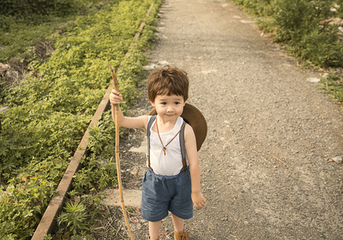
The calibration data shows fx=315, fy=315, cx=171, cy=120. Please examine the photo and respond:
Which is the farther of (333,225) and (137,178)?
(137,178)

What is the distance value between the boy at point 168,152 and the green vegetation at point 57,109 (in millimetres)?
920

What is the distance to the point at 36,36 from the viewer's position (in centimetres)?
732

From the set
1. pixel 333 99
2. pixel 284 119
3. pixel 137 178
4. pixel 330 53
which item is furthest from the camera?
pixel 330 53

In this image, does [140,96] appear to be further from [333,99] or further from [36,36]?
[36,36]

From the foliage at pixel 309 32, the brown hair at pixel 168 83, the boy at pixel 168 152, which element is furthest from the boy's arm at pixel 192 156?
the foliage at pixel 309 32

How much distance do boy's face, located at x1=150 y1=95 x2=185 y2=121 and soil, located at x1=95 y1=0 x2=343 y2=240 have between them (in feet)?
4.36

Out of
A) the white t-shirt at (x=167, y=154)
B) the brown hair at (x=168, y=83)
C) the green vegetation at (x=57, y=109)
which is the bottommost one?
the green vegetation at (x=57, y=109)

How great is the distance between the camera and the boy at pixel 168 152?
2.06 meters

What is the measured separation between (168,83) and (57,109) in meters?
3.02

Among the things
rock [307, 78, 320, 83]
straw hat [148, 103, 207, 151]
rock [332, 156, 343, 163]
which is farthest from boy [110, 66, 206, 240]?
rock [307, 78, 320, 83]

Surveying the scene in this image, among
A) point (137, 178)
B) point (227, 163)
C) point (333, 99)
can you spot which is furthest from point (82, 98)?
point (333, 99)

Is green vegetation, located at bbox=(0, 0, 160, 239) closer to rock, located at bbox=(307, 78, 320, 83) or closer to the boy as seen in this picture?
the boy

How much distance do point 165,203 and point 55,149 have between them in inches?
73.0

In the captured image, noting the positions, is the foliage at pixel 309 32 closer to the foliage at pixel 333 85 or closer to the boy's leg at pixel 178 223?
the foliage at pixel 333 85
